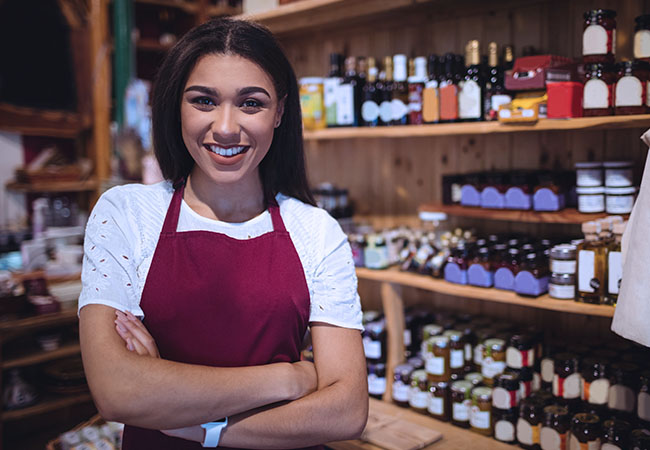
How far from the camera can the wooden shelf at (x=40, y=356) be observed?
2799 mm

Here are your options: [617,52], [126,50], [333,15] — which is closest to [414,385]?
[617,52]

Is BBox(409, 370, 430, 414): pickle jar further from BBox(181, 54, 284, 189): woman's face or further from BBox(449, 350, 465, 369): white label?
BBox(181, 54, 284, 189): woman's face

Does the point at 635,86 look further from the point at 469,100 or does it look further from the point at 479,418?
the point at 479,418

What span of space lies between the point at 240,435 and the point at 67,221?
2.99 m

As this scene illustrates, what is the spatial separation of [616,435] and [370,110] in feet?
4.60

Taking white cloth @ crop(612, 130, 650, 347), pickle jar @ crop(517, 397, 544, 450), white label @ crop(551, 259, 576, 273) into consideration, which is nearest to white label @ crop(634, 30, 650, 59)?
white cloth @ crop(612, 130, 650, 347)

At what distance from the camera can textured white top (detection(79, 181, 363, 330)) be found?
1.25 m

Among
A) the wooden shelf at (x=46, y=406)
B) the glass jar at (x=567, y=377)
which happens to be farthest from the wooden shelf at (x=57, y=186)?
the glass jar at (x=567, y=377)

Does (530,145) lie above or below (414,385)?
above

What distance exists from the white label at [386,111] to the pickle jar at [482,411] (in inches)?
41.6

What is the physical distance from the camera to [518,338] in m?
2.02

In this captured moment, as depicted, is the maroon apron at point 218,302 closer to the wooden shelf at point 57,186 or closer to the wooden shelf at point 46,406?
the wooden shelf at point 46,406

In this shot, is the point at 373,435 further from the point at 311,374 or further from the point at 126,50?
the point at 126,50

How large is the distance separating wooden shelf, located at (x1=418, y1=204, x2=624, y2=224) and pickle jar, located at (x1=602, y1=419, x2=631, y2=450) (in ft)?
2.00
